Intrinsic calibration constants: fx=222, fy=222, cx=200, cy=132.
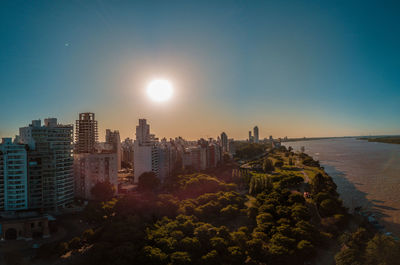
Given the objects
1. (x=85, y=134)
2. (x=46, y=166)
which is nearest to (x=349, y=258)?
(x=46, y=166)

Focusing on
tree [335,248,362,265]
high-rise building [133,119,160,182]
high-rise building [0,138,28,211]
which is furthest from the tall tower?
tree [335,248,362,265]

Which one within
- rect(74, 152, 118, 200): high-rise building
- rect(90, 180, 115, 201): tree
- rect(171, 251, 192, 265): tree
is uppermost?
rect(74, 152, 118, 200): high-rise building

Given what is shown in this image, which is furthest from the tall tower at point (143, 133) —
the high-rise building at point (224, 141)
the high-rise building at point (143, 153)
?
the high-rise building at point (224, 141)

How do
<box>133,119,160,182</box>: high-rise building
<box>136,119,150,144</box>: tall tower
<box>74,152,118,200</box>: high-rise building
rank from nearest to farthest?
<box>74,152,118,200</box>: high-rise building < <box>133,119,160,182</box>: high-rise building < <box>136,119,150,144</box>: tall tower

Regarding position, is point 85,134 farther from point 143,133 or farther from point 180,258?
point 180,258

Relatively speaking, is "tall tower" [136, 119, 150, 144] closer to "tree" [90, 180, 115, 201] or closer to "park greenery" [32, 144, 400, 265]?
"tree" [90, 180, 115, 201]

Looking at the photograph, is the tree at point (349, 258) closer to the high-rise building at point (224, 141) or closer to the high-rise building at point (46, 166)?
the high-rise building at point (46, 166)
